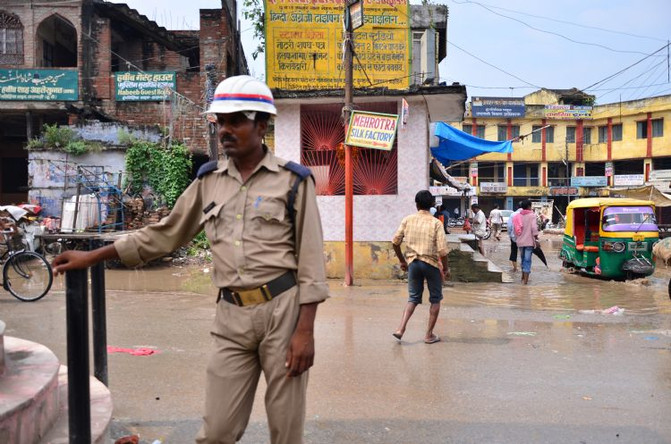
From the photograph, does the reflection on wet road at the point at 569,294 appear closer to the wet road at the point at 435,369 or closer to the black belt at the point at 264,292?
the wet road at the point at 435,369

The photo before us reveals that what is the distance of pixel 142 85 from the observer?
21141 mm

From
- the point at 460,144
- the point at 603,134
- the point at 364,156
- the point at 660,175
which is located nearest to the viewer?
the point at 364,156

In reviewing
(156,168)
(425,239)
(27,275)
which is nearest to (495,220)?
(156,168)

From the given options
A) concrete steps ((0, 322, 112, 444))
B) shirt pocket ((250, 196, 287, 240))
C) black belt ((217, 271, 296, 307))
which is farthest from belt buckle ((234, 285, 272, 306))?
concrete steps ((0, 322, 112, 444))

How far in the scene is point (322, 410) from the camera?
4.24m

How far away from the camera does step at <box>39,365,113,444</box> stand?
10.1 feet

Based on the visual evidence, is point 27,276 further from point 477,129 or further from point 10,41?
point 477,129

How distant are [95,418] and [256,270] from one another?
159 centimetres

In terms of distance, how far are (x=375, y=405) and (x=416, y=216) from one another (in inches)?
100

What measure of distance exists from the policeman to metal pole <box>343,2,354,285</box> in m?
8.45

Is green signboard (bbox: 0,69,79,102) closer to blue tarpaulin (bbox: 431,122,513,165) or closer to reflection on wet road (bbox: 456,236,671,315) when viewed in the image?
blue tarpaulin (bbox: 431,122,513,165)

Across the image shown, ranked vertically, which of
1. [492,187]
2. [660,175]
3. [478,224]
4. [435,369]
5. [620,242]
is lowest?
[435,369]

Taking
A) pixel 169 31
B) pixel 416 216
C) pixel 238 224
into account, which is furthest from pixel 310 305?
pixel 169 31

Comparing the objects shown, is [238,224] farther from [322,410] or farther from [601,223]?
[601,223]
